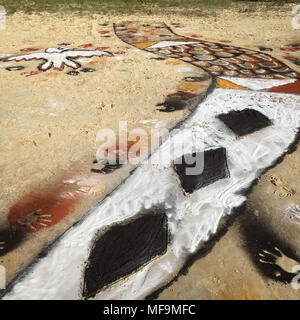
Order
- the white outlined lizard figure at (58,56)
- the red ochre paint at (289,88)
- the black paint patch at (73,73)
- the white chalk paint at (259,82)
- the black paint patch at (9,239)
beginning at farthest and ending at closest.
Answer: the white outlined lizard figure at (58,56) < the black paint patch at (73,73) < the white chalk paint at (259,82) < the red ochre paint at (289,88) < the black paint patch at (9,239)

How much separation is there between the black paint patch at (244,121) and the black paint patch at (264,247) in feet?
3.37

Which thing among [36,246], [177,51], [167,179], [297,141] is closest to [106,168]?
[167,179]

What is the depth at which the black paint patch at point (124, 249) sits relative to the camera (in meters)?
1.40

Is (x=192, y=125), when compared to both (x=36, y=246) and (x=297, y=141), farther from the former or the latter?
(x=36, y=246)

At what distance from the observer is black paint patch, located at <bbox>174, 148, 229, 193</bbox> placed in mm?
1979

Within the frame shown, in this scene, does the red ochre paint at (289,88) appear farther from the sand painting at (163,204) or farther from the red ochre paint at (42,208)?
the red ochre paint at (42,208)

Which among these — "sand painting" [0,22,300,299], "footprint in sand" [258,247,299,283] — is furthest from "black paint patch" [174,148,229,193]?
"footprint in sand" [258,247,299,283]

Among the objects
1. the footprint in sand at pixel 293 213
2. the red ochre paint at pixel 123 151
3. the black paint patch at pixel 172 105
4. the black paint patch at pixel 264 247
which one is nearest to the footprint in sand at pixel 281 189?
the footprint in sand at pixel 293 213

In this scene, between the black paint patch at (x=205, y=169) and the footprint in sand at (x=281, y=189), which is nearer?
the footprint in sand at (x=281, y=189)

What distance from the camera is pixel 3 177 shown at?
2.01 meters

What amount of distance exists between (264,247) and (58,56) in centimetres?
416

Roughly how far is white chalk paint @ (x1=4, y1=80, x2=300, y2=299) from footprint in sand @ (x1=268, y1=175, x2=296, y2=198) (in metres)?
0.13

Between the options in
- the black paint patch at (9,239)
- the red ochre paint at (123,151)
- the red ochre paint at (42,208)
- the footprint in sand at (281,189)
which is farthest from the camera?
the red ochre paint at (123,151)

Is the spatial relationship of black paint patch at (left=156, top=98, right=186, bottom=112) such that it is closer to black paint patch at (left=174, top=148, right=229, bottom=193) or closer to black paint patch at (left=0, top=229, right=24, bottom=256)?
black paint patch at (left=174, top=148, right=229, bottom=193)
